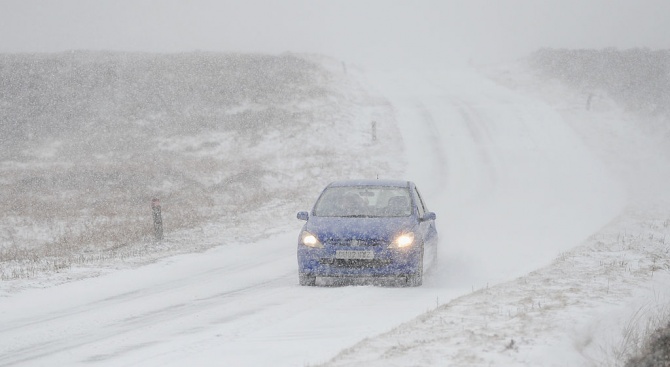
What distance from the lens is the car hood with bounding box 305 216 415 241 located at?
9.95 meters

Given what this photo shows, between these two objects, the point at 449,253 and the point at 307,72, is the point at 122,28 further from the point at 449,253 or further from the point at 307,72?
the point at 449,253

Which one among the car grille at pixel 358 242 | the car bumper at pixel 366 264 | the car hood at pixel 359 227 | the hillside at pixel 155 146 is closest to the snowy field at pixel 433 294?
the car bumper at pixel 366 264

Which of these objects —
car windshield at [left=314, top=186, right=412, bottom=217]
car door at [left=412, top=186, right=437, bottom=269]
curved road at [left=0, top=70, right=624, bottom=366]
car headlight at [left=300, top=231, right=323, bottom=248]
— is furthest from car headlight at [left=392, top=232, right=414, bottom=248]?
car headlight at [left=300, top=231, right=323, bottom=248]

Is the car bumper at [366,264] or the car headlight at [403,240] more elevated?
the car headlight at [403,240]

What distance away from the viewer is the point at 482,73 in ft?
163

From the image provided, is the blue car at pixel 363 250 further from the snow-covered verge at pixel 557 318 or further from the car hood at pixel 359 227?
the snow-covered verge at pixel 557 318

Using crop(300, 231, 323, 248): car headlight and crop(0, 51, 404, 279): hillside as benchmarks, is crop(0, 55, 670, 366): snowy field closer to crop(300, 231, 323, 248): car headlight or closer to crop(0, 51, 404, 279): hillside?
crop(300, 231, 323, 248): car headlight

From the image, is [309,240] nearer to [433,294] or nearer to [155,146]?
[433,294]

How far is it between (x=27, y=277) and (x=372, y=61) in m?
76.0

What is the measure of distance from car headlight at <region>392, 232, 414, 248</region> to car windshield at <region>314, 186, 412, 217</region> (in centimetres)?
84

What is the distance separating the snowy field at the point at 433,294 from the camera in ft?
20.2

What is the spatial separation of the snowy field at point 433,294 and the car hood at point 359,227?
77cm

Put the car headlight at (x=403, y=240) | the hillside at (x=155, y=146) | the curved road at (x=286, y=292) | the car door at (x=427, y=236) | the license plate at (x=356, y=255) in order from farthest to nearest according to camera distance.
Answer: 1. the hillside at (x=155, y=146)
2. the car door at (x=427, y=236)
3. the car headlight at (x=403, y=240)
4. the license plate at (x=356, y=255)
5. the curved road at (x=286, y=292)

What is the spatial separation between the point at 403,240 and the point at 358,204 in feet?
4.76
